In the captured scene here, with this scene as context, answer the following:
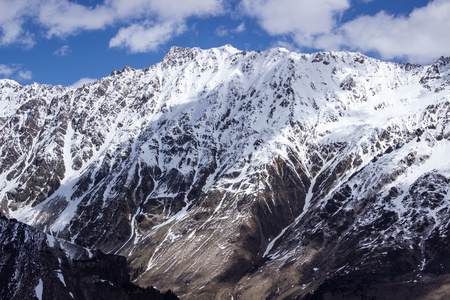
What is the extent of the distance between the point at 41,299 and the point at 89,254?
31.6 metres

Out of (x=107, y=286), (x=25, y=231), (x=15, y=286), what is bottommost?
(x=107, y=286)

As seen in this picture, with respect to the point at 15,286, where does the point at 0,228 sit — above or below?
above

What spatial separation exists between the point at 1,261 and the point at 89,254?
31.9 meters

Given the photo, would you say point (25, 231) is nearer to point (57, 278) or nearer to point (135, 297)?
point (57, 278)

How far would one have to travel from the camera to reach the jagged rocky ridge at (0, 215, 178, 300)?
16038 centimetres

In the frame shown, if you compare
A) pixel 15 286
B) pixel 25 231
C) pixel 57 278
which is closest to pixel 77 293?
pixel 57 278

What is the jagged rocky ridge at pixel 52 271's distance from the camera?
16038 centimetres

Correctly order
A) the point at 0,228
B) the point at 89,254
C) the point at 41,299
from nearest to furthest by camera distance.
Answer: the point at 41,299 → the point at 0,228 → the point at 89,254

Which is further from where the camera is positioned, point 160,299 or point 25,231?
point 160,299

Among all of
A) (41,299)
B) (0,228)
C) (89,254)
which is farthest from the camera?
(89,254)

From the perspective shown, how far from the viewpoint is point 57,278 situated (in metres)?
167

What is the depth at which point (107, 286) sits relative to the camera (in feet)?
572

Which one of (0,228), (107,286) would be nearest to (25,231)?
(0,228)

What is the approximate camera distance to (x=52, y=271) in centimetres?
16938
